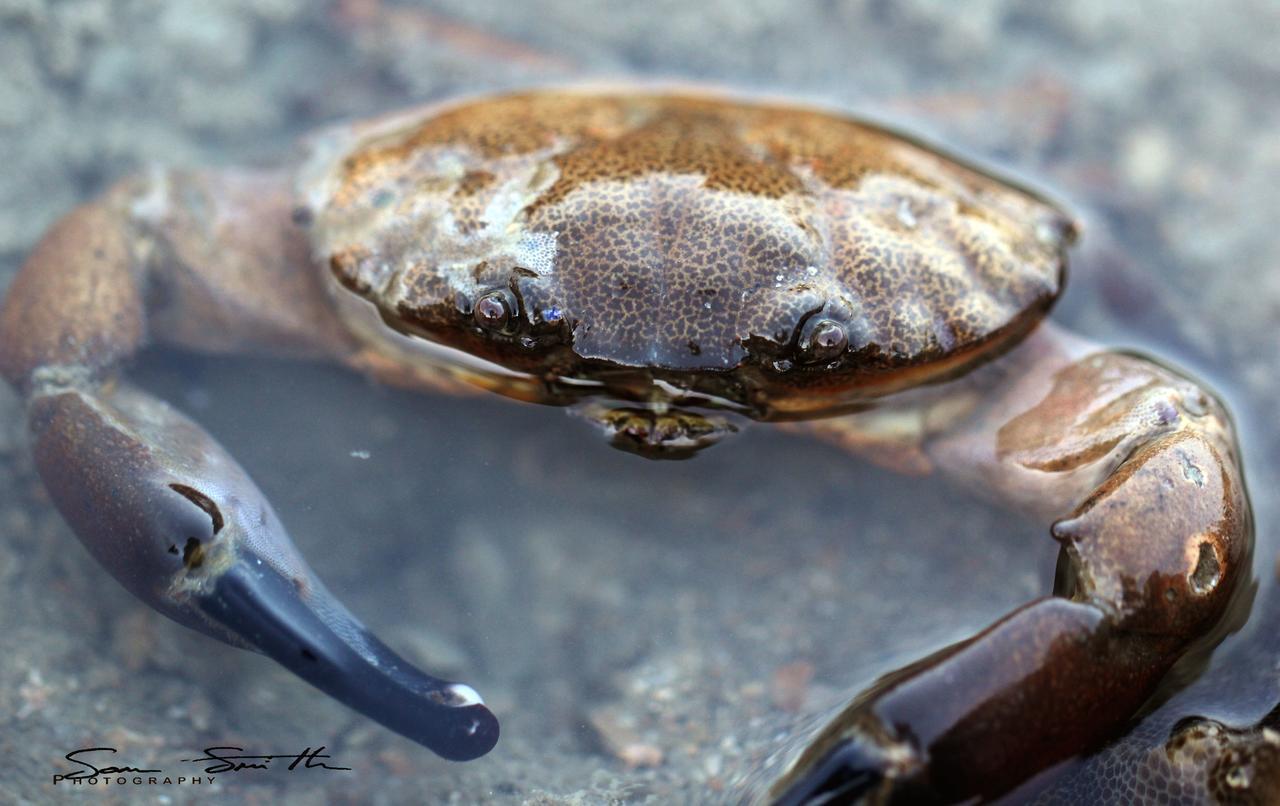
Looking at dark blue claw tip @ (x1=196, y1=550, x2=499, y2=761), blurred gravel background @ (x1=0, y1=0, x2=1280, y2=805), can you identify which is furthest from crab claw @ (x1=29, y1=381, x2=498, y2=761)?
blurred gravel background @ (x1=0, y1=0, x2=1280, y2=805)

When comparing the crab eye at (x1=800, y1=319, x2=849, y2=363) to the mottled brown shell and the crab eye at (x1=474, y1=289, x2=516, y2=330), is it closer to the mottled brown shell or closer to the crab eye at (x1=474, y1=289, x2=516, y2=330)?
the mottled brown shell

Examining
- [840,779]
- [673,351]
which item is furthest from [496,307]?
[840,779]

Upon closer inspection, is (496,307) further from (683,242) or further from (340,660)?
(340,660)

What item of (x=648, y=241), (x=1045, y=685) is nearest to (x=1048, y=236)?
(x=648, y=241)

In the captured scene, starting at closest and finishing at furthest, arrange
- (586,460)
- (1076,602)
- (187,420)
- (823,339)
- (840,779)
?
(840,779) → (1076,602) → (823,339) → (187,420) → (586,460)

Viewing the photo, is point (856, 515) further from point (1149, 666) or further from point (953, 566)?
point (1149, 666)

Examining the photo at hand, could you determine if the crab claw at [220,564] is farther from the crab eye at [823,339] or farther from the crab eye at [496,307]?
the crab eye at [823,339]
